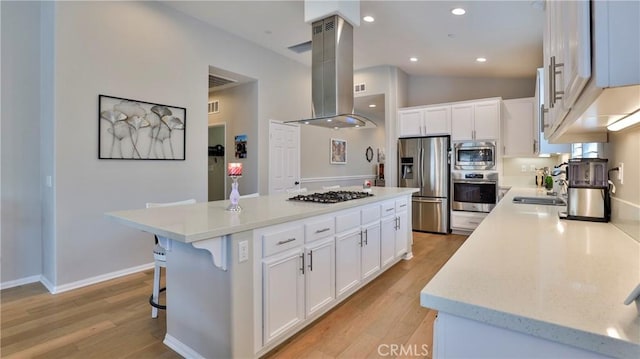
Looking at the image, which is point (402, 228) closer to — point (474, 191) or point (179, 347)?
point (474, 191)

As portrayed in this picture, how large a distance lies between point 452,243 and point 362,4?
12.1 feet

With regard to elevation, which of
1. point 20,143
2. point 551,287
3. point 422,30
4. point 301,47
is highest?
point 301,47

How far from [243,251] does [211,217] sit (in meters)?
0.35

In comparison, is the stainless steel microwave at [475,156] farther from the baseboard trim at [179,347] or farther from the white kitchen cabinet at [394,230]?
the baseboard trim at [179,347]

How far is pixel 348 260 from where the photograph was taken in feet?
8.92

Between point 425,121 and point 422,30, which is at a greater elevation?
point 422,30

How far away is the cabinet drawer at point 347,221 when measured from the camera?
2.57 meters

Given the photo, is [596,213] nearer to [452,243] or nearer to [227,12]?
[452,243]

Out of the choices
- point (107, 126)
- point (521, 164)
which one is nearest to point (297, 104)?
point (107, 126)

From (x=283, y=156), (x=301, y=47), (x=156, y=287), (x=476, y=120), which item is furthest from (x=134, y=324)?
(x=476, y=120)

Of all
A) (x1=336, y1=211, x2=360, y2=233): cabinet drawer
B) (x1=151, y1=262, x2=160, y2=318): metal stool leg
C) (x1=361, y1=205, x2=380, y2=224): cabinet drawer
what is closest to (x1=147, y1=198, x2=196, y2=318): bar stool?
(x1=151, y1=262, x2=160, y2=318): metal stool leg

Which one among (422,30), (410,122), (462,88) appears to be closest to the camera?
→ (422,30)

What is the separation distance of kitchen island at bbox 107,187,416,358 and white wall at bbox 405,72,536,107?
4.83m

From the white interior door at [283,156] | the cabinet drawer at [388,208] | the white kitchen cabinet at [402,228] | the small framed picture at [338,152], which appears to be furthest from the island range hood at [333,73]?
the small framed picture at [338,152]
